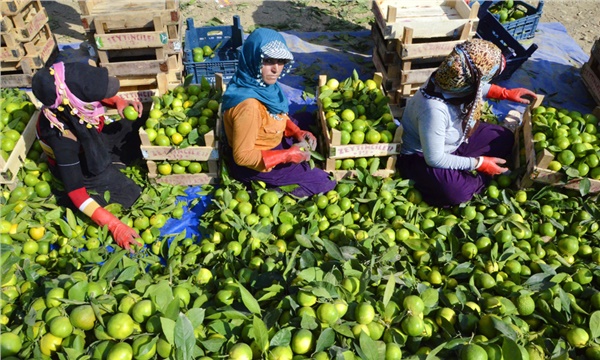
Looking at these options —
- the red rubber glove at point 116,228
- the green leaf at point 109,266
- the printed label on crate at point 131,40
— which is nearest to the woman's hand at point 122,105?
the printed label on crate at point 131,40

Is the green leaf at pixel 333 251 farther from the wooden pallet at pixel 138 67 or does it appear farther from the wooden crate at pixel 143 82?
the wooden pallet at pixel 138 67

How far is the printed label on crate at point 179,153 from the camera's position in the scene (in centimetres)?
439

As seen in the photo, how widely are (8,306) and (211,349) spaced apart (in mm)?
1496

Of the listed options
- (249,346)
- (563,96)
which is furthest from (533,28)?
(249,346)

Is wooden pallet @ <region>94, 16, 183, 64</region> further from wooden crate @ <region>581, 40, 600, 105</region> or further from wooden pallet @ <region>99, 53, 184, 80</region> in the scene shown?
wooden crate @ <region>581, 40, 600, 105</region>

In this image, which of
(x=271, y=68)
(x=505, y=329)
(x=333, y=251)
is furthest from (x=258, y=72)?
(x=505, y=329)

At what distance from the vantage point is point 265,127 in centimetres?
433

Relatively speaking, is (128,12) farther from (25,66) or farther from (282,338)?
(282,338)

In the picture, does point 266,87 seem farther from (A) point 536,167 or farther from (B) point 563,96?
(B) point 563,96

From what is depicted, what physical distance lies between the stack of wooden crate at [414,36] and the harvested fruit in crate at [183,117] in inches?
94.0

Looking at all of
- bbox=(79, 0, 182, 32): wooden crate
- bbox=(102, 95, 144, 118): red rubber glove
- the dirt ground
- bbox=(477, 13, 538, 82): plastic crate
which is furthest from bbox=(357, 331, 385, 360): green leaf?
the dirt ground

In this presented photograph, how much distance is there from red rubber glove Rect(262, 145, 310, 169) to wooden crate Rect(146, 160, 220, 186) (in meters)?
0.78

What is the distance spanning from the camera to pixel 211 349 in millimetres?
2240

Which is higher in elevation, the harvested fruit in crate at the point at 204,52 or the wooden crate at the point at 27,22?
the wooden crate at the point at 27,22
